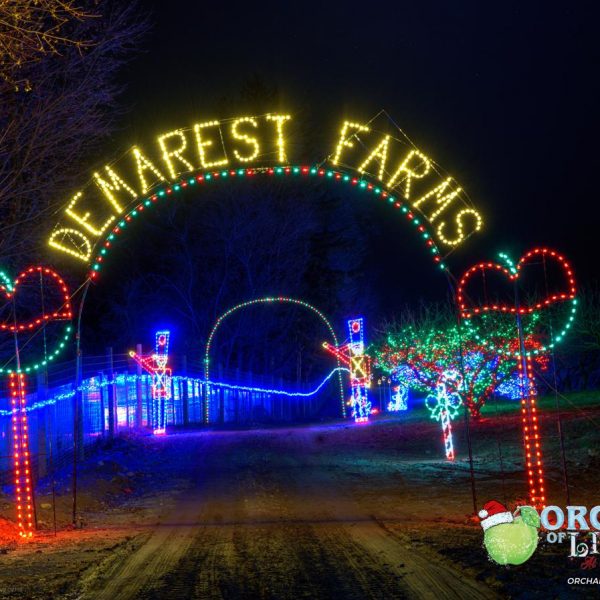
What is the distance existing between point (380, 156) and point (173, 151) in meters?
3.07

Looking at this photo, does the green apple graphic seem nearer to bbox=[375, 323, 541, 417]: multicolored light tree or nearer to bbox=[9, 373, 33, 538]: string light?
bbox=[9, 373, 33, 538]: string light

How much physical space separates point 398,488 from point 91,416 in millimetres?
11550

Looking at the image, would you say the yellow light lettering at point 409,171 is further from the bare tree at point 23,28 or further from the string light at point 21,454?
the string light at point 21,454

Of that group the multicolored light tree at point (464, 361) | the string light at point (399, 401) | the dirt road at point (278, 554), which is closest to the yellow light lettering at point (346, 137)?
the dirt road at point (278, 554)

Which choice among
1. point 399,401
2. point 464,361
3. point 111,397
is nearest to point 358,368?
point 399,401

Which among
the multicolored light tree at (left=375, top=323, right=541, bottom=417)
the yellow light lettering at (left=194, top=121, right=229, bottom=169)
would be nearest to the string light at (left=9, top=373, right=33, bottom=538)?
the yellow light lettering at (left=194, top=121, right=229, bottom=169)

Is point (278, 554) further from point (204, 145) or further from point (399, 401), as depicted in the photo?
point (399, 401)

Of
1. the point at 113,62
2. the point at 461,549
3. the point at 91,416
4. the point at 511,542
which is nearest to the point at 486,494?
the point at 461,549

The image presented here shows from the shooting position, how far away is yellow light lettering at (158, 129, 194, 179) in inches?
462

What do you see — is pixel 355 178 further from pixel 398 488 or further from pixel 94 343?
pixel 94 343

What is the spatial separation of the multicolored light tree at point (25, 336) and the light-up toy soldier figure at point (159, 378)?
17.8 feet

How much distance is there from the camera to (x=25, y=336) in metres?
21.5

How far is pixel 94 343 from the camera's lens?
143ft

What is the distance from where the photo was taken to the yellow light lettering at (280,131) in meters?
11.8
